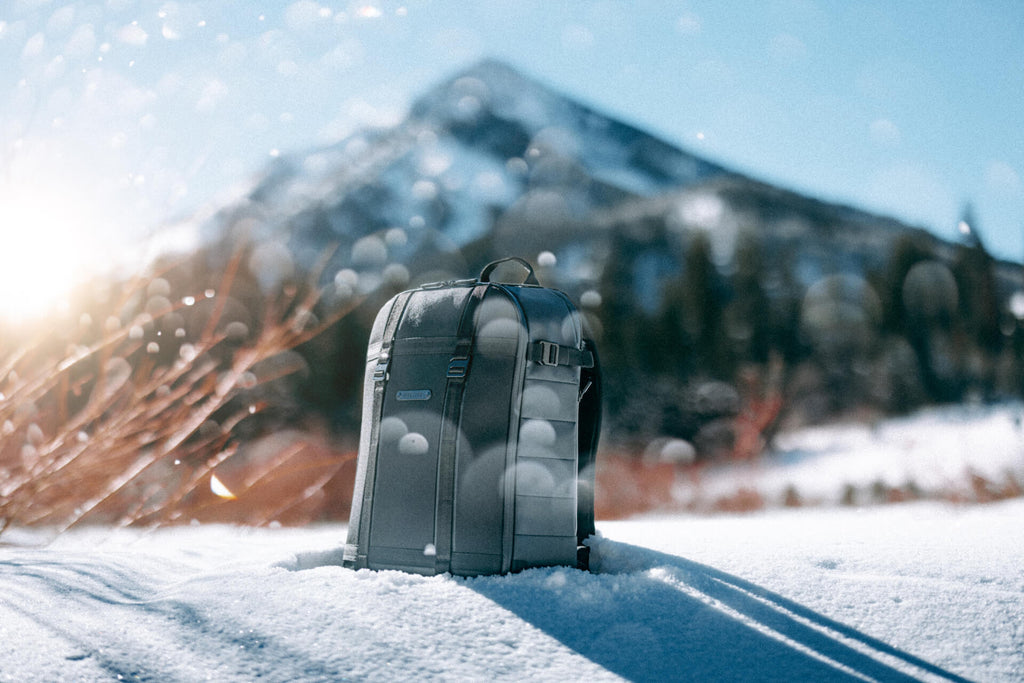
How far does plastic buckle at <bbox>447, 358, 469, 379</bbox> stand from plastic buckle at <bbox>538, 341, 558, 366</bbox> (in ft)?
0.77

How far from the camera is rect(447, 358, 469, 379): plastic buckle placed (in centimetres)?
204

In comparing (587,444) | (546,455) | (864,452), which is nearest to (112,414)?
(546,455)

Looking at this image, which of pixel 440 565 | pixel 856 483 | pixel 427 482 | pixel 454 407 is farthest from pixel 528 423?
pixel 856 483

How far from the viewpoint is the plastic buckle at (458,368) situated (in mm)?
2041

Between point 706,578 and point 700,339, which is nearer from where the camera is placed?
point 706,578

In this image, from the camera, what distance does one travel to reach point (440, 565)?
1.96 meters

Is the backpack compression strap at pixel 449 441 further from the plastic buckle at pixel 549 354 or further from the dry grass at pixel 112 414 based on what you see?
the dry grass at pixel 112 414

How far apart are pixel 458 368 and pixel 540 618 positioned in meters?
0.76

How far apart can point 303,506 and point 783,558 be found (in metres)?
7.48

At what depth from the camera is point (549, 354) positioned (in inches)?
82.7

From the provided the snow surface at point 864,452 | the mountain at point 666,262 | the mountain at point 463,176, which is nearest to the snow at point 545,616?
the mountain at point 666,262

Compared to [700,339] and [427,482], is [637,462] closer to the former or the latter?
[700,339]

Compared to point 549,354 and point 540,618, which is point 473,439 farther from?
point 540,618

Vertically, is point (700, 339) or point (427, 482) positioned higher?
point (700, 339)
